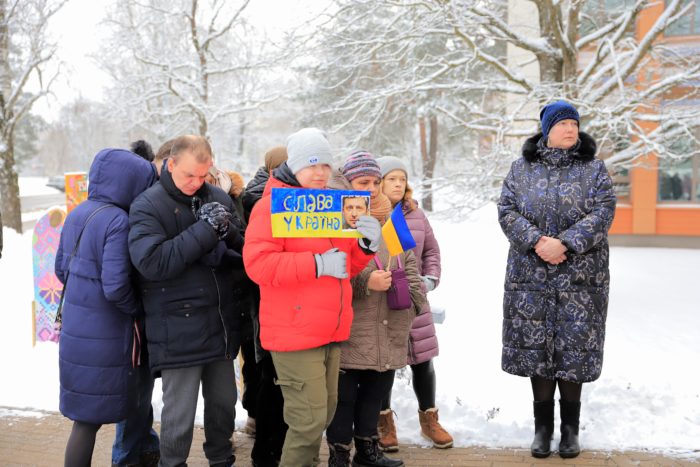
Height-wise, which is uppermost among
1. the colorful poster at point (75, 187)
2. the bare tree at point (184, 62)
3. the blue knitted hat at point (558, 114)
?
the bare tree at point (184, 62)

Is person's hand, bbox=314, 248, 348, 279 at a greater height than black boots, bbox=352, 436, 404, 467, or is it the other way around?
person's hand, bbox=314, 248, 348, 279

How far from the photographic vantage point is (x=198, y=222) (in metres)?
3.41

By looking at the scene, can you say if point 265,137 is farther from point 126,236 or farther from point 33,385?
point 126,236

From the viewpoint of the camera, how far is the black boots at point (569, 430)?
162 inches

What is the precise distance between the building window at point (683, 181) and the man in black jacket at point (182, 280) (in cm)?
1541

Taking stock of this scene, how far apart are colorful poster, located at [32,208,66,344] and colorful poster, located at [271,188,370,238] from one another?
4075 mm

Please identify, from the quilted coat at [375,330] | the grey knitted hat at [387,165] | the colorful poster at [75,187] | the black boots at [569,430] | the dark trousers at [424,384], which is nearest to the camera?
the quilted coat at [375,330]

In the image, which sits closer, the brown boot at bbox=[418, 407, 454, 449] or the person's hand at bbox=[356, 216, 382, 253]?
the person's hand at bbox=[356, 216, 382, 253]

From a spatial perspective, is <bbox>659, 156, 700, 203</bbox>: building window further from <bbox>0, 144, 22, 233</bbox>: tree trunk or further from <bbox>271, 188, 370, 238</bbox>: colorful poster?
<bbox>0, 144, 22, 233</bbox>: tree trunk

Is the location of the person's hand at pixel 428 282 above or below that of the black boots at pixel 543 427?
above

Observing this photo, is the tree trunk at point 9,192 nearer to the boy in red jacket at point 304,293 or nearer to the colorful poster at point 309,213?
the boy in red jacket at point 304,293

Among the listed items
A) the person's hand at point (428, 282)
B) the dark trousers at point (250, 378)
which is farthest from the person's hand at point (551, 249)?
the dark trousers at point (250, 378)

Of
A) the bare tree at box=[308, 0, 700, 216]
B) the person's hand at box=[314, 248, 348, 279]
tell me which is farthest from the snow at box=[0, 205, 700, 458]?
the bare tree at box=[308, 0, 700, 216]

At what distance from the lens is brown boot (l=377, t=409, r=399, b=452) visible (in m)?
4.35
